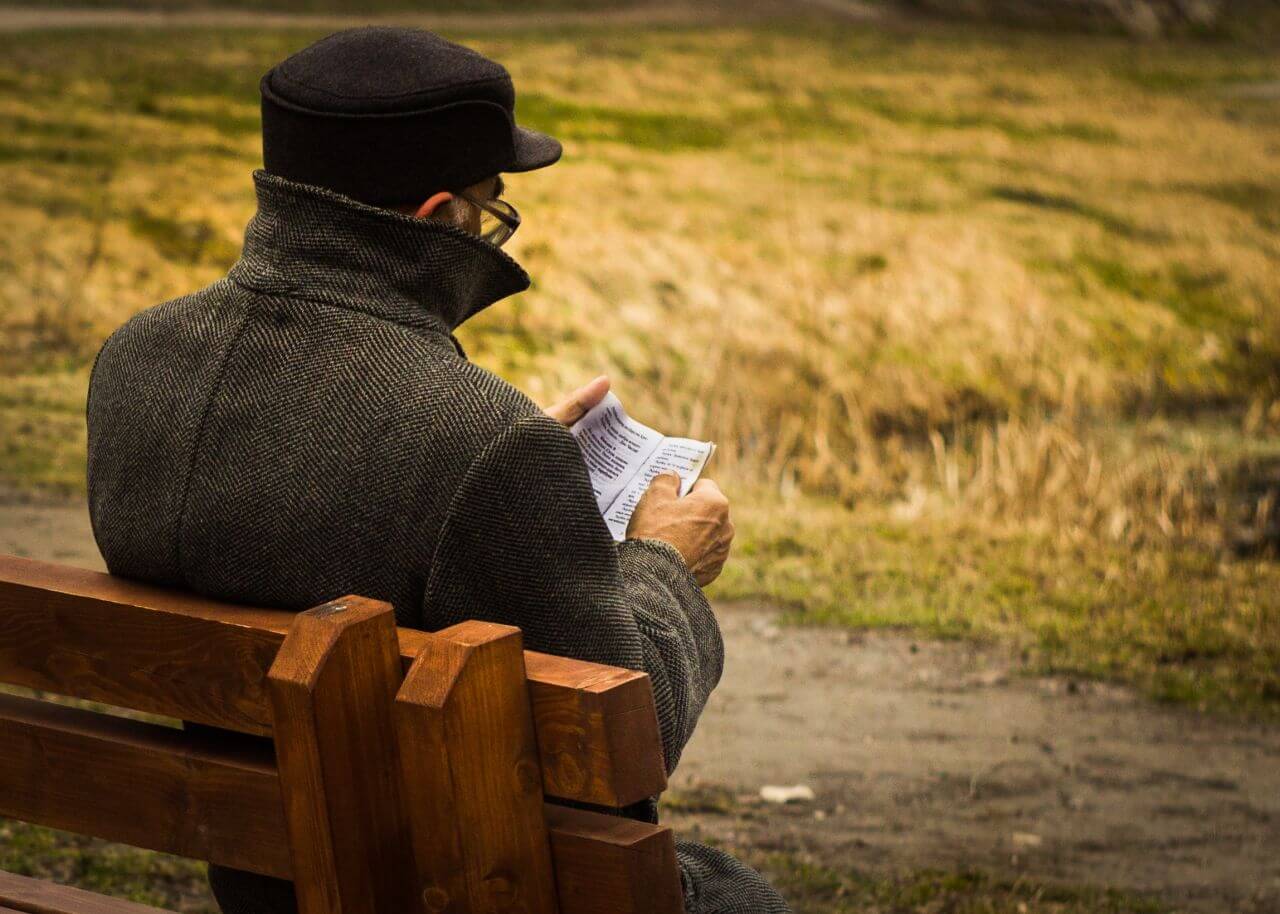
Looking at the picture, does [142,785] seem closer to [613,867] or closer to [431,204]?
[613,867]

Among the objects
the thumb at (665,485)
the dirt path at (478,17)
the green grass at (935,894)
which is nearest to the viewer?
the thumb at (665,485)

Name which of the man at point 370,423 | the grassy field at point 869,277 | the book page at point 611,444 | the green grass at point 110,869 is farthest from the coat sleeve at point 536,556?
the grassy field at point 869,277

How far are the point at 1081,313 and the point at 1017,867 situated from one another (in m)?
4.40

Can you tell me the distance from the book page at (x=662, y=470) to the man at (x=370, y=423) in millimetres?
183

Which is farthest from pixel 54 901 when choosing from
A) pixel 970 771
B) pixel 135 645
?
pixel 970 771

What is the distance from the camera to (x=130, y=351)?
1.63 m

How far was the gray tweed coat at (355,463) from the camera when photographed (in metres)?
1.45

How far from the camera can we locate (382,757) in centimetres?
132

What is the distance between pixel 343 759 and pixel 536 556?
0.26 meters

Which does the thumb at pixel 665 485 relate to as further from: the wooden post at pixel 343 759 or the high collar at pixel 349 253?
the wooden post at pixel 343 759

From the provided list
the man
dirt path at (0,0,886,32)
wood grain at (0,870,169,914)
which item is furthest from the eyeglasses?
dirt path at (0,0,886,32)

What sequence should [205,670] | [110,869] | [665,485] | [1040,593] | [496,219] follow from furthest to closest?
[1040,593], [110,869], [665,485], [496,219], [205,670]

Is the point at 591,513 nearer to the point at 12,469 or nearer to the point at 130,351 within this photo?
the point at 130,351

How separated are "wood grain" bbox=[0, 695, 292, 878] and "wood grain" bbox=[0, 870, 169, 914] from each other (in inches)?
2.6
